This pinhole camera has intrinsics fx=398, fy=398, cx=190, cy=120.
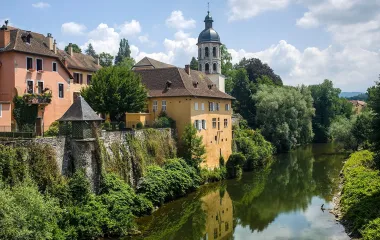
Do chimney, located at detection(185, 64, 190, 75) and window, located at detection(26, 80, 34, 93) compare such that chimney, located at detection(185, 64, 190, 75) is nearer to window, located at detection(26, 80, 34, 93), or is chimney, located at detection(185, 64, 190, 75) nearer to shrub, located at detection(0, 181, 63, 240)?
window, located at detection(26, 80, 34, 93)

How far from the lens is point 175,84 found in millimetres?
41594

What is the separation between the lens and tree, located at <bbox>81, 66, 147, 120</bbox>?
3497cm

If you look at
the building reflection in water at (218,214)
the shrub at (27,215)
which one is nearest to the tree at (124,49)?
the building reflection in water at (218,214)

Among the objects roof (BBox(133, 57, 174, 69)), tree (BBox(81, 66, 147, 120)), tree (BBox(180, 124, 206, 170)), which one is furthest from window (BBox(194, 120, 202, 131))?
roof (BBox(133, 57, 174, 69))

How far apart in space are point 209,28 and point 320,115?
116 feet

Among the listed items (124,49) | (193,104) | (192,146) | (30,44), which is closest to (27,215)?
(30,44)

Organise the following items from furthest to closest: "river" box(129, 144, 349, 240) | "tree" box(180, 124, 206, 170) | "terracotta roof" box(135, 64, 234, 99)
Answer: "terracotta roof" box(135, 64, 234, 99) < "tree" box(180, 124, 206, 170) < "river" box(129, 144, 349, 240)

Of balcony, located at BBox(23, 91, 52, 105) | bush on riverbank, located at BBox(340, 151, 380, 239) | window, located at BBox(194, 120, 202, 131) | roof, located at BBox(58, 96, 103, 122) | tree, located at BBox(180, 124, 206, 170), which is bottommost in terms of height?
bush on riverbank, located at BBox(340, 151, 380, 239)

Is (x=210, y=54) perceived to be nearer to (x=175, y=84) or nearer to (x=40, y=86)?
(x=175, y=84)

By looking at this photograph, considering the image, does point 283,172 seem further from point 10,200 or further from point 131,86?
point 10,200

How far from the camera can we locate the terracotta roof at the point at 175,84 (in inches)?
1602

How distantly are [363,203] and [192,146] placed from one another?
16.7 metres

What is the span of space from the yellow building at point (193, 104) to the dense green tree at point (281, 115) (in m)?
17.4

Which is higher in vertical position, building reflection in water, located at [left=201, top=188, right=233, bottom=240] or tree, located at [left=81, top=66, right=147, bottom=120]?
tree, located at [left=81, top=66, right=147, bottom=120]
